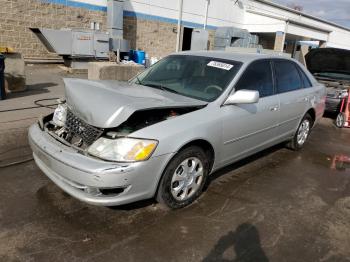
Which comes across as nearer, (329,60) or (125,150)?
(125,150)

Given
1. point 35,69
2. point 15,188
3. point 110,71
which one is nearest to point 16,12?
point 35,69

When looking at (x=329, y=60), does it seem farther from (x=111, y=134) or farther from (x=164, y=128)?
(x=111, y=134)

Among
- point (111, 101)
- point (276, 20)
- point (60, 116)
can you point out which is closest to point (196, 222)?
point (111, 101)

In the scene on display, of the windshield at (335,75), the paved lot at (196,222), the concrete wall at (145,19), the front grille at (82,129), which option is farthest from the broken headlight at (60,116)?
the concrete wall at (145,19)

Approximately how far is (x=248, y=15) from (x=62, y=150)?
83.7ft

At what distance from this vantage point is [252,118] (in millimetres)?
4133

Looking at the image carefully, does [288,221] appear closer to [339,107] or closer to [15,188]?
[15,188]

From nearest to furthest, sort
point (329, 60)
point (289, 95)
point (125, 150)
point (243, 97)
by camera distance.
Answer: point (125, 150) < point (243, 97) < point (289, 95) < point (329, 60)

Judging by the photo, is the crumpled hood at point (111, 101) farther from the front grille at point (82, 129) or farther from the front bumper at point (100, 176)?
the front bumper at point (100, 176)

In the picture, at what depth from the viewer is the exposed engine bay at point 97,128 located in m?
3.13

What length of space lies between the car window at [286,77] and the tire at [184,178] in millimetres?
1928

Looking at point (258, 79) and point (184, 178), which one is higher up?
point (258, 79)

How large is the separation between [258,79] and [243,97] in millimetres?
845

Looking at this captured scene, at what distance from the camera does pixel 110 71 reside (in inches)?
386
